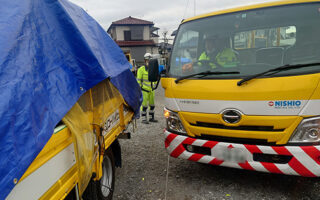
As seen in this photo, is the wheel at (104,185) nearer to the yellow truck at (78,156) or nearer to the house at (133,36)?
the yellow truck at (78,156)

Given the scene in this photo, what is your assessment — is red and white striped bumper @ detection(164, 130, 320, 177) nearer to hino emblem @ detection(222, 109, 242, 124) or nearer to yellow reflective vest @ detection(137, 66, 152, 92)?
hino emblem @ detection(222, 109, 242, 124)

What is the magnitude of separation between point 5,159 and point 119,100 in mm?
2031

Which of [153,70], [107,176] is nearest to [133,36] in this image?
[153,70]

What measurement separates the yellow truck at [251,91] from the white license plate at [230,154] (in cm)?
1

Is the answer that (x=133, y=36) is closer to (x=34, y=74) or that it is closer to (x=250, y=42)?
(x=250, y=42)

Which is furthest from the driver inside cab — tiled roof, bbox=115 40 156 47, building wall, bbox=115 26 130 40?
building wall, bbox=115 26 130 40

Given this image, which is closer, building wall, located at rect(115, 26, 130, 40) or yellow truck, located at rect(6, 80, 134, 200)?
yellow truck, located at rect(6, 80, 134, 200)

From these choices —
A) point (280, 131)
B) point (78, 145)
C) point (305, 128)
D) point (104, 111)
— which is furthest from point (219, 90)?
point (78, 145)

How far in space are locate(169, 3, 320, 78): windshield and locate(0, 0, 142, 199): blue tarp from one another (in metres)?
1.48

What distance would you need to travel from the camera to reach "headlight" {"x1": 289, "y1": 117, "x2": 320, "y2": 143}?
2314 millimetres

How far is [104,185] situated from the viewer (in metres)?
2.79

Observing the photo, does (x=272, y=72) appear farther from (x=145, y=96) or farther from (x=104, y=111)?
(x=145, y=96)

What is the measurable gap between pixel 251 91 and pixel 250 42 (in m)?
0.87

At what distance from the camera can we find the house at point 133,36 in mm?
31891
